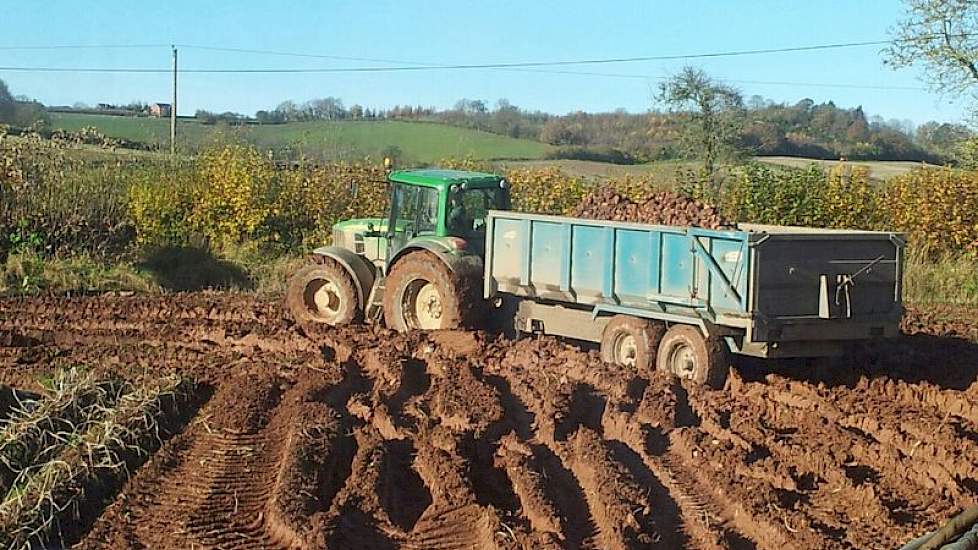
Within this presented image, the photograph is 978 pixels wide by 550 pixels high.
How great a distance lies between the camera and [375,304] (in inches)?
605

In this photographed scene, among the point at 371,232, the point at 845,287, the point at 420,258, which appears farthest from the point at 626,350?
the point at 371,232

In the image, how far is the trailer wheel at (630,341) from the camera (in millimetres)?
12367

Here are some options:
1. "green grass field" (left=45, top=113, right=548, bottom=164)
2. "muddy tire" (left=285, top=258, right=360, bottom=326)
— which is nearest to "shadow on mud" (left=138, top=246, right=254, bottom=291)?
"muddy tire" (left=285, top=258, right=360, bottom=326)

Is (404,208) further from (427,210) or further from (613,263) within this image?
(613,263)

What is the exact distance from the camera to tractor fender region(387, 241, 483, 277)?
1408cm

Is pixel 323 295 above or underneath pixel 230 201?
underneath

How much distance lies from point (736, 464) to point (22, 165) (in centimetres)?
1672

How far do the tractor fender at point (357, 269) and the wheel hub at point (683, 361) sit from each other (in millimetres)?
4724

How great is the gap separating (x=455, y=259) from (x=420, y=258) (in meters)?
0.46

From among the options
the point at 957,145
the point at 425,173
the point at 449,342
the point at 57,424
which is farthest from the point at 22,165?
the point at 957,145

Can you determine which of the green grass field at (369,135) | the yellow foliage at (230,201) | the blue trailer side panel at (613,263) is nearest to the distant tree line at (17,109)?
the green grass field at (369,135)

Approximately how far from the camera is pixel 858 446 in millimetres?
9609

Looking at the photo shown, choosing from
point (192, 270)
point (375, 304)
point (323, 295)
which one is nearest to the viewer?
point (375, 304)

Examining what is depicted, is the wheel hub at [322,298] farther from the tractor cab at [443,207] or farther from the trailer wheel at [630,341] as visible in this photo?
the trailer wheel at [630,341]
